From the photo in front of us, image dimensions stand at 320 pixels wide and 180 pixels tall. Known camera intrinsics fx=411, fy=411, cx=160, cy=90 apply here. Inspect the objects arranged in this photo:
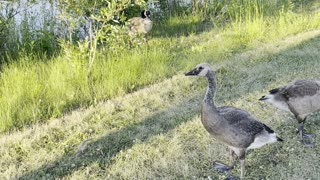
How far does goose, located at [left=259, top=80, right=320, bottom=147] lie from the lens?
5.09 meters

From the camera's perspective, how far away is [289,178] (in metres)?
4.60

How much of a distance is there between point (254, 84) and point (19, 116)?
12.9ft

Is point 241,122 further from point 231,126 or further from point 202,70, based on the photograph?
point 202,70

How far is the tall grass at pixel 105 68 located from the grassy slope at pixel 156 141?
1.30 ft

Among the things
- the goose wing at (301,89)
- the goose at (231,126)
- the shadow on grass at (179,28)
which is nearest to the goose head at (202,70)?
the goose at (231,126)

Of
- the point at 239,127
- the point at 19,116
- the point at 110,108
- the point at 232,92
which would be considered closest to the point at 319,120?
the point at 232,92

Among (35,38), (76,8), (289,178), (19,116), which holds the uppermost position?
(76,8)

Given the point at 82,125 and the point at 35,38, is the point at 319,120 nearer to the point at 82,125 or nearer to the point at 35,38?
the point at 82,125

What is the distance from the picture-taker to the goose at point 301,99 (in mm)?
5086

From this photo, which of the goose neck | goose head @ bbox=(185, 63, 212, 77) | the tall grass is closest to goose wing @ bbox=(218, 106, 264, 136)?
the goose neck

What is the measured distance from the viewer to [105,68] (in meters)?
7.71

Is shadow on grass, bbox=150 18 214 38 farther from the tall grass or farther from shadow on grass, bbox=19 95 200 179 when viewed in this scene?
shadow on grass, bbox=19 95 200 179

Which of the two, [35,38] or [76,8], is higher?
[76,8]

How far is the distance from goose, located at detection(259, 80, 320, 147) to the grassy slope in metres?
0.29
